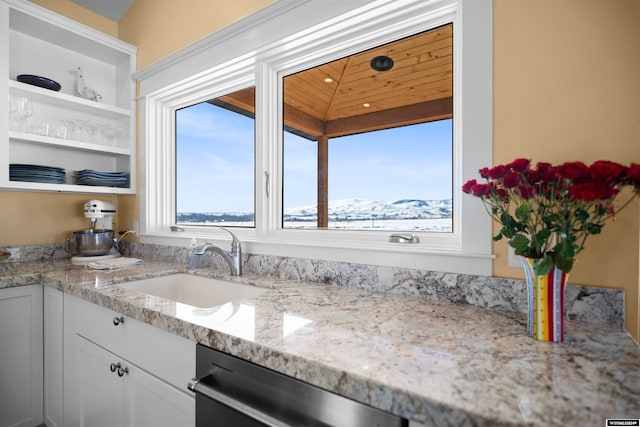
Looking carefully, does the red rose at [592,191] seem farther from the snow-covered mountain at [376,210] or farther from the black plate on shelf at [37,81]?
the black plate on shelf at [37,81]

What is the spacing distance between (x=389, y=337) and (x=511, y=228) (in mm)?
429

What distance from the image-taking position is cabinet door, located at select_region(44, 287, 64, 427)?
1.68 metres

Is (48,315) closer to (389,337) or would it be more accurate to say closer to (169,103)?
(169,103)

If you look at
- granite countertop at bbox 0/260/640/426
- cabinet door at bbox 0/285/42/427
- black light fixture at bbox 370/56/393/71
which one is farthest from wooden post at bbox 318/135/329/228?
cabinet door at bbox 0/285/42/427

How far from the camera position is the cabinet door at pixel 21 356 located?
169 centimetres

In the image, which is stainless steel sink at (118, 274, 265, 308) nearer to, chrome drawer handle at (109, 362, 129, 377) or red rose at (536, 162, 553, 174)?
chrome drawer handle at (109, 362, 129, 377)

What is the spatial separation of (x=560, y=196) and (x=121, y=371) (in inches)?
61.5

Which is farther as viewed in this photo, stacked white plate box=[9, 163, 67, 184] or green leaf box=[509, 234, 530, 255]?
stacked white plate box=[9, 163, 67, 184]

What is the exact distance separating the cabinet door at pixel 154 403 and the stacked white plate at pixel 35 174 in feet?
4.73

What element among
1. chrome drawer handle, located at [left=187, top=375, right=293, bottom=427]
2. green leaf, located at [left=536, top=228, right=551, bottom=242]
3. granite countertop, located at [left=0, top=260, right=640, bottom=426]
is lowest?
chrome drawer handle, located at [left=187, top=375, right=293, bottom=427]

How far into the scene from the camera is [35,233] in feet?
7.39

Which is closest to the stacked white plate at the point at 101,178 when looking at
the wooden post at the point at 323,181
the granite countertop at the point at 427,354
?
the granite countertop at the point at 427,354

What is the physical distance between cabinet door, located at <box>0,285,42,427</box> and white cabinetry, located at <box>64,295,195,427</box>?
0.92 feet

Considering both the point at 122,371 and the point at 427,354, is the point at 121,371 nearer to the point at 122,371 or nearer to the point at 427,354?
the point at 122,371
